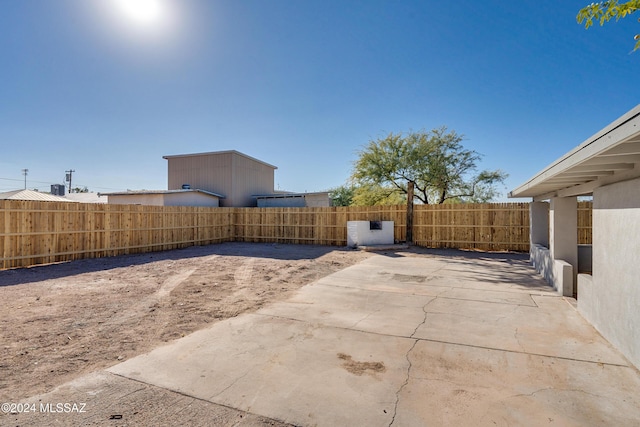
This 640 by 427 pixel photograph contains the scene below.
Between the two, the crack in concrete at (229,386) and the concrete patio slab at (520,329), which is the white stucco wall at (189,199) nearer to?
the concrete patio slab at (520,329)

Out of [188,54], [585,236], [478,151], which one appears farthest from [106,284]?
[478,151]

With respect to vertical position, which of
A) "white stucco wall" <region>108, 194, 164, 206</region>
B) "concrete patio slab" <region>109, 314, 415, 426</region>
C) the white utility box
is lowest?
"concrete patio slab" <region>109, 314, 415, 426</region>

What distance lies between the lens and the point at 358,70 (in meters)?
12.3

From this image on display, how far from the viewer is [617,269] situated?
11.9ft

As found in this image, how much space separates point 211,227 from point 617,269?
16124 millimetres

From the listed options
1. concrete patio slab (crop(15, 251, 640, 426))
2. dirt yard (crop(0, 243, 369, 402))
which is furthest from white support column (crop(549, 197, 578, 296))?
dirt yard (crop(0, 243, 369, 402))

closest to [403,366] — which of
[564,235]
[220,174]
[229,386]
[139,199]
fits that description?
[229,386]

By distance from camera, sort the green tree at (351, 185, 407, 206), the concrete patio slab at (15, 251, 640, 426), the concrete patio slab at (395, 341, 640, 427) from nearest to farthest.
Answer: the concrete patio slab at (395, 341, 640, 427), the concrete patio slab at (15, 251, 640, 426), the green tree at (351, 185, 407, 206)

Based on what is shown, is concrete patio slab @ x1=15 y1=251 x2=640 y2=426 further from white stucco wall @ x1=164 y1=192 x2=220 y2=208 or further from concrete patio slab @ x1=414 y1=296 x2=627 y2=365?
white stucco wall @ x1=164 y1=192 x2=220 y2=208

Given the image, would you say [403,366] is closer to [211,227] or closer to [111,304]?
[111,304]

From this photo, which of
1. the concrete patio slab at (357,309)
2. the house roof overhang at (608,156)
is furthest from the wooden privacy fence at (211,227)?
the concrete patio slab at (357,309)

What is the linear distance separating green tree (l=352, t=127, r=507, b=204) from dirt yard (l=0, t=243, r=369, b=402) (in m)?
9.03

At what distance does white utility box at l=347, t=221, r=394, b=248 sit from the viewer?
13.9 m

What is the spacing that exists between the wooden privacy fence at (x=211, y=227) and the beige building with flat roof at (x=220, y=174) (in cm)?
377
